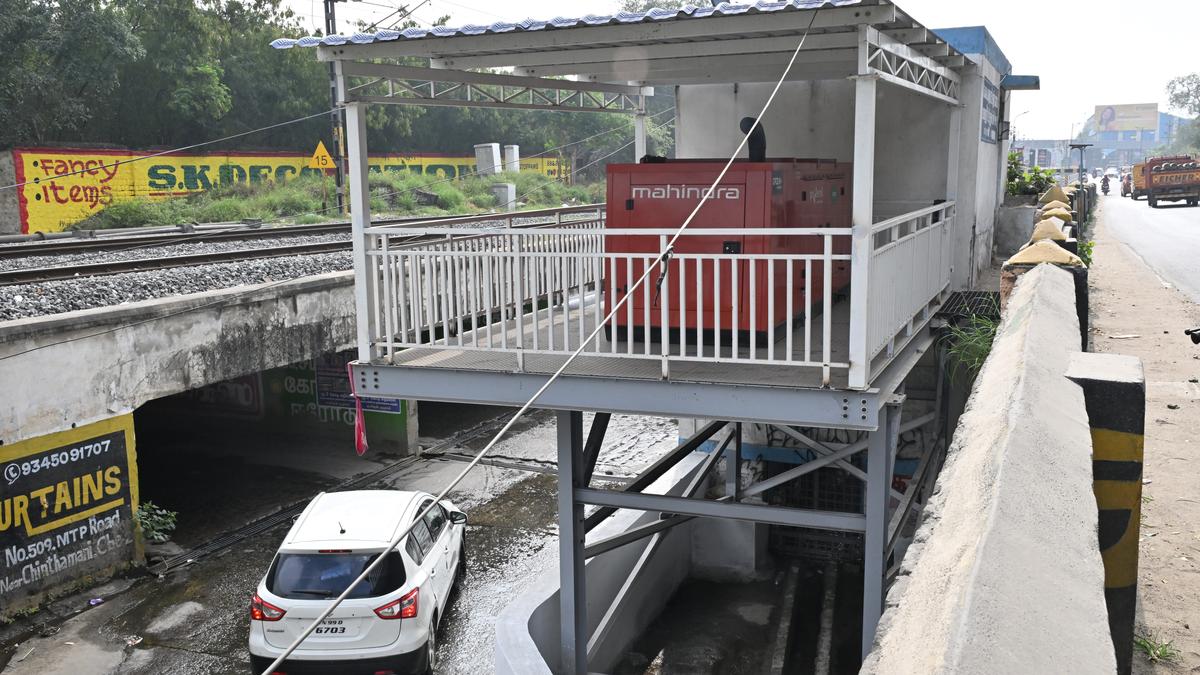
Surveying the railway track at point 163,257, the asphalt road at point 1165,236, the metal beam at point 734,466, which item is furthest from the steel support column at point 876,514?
the asphalt road at point 1165,236

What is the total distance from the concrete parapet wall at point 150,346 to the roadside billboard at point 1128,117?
19967 centimetres

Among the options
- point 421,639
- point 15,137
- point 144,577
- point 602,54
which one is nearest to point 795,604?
point 421,639

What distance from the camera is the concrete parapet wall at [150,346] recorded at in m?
11.2

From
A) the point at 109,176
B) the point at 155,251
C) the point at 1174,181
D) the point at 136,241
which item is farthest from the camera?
the point at 1174,181

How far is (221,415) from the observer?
2080cm

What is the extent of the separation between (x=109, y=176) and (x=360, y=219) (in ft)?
107

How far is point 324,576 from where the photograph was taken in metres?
9.66

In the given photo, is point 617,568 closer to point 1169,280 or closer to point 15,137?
point 1169,280

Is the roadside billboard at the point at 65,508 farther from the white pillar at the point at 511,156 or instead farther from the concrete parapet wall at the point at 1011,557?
the white pillar at the point at 511,156

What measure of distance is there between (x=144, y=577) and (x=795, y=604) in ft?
26.5

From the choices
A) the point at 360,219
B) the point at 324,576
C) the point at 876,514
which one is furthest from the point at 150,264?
the point at 876,514

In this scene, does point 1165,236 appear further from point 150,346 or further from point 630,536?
point 150,346

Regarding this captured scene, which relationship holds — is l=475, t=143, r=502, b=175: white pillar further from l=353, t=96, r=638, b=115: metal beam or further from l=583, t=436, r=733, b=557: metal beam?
l=583, t=436, r=733, b=557: metal beam

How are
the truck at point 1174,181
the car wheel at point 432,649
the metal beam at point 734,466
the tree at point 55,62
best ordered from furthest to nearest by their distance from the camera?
the truck at point 1174,181 < the tree at point 55,62 < the metal beam at point 734,466 < the car wheel at point 432,649
